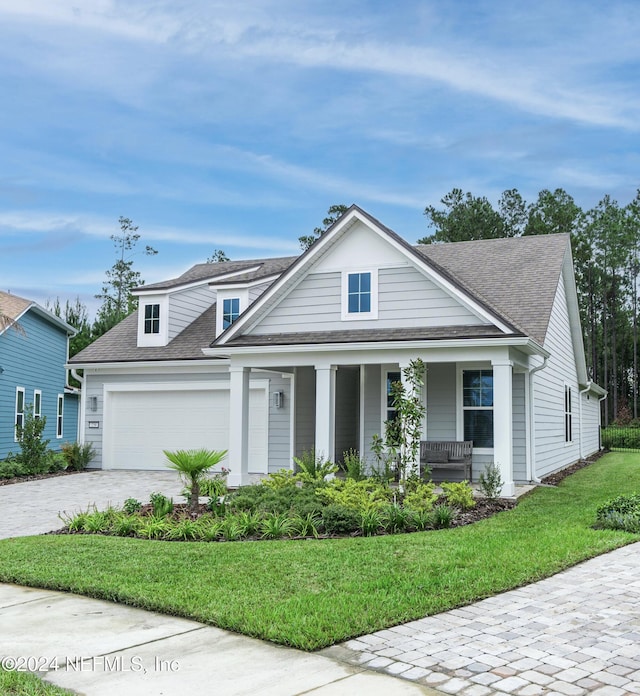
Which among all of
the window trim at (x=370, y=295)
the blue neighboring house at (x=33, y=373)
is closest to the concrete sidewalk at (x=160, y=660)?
the window trim at (x=370, y=295)

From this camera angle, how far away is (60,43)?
14633mm

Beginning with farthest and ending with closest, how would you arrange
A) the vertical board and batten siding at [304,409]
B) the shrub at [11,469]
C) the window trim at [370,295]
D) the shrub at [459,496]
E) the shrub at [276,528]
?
1. the vertical board and batten siding at [304,409]
2. the shrub at [11,469]
3. the window trim at [370,295]
4. the shrub at [459,496]
5. the shrub at [276,528]

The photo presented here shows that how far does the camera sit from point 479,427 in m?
15.4

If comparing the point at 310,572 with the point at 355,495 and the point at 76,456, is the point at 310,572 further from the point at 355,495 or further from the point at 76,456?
the point at 76,456

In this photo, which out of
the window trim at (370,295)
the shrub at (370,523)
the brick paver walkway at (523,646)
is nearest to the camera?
the brick paver walkway at (523,646)

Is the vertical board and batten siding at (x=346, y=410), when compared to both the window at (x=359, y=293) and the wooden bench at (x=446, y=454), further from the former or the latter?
the window at (x=359, y=293)

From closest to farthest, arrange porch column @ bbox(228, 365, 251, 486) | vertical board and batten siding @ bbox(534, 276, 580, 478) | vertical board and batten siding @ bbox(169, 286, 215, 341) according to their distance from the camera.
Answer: porch column @ bbox(228, 365, 251, 486), vertical board and batten siding @ bbox(534, 276, 580, 478), vertical board and batten siding @ bbox(169, 286, 215, 341)

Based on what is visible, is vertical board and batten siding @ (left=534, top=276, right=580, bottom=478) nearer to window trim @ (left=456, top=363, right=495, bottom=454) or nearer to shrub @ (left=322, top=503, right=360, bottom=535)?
window trim @ (left=456, top=363, right=495, bottom=454)

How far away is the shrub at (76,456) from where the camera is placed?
61.5ft

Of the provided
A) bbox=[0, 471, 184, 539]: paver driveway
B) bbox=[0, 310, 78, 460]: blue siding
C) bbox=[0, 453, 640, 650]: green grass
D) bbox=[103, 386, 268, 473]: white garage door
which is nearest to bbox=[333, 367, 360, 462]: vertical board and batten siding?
bbox=[103, 386, 268, 473]: white garage door

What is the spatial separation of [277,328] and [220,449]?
180 inches

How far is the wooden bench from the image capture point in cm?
1475

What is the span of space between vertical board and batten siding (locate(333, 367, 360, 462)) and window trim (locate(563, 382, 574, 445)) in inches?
243

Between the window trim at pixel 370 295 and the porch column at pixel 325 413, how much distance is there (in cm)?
118
